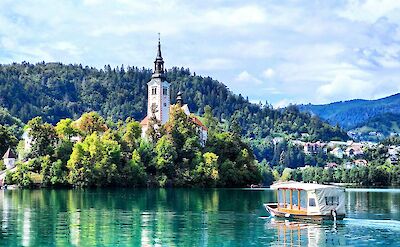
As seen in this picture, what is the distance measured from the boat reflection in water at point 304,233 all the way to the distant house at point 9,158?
89993mm

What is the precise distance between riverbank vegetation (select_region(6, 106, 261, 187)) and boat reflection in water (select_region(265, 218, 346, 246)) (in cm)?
7043

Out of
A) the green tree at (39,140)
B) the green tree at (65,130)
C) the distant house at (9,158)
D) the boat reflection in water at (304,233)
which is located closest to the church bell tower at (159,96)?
the green tree at (65,130)

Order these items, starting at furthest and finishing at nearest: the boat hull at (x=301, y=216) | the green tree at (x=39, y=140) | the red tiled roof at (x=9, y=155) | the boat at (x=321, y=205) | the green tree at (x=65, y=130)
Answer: the red tiled roof at (x=9, y=155) → the green tree at (x=65, y=130) → the green tree at (x=39, y=140) → the boat at (x=321, y=205) → the boat hull at (x=301, y=216)

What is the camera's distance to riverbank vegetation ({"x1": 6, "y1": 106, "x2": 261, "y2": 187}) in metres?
121

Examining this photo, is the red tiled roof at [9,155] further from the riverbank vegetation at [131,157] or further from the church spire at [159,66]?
the church spire at [159,66]

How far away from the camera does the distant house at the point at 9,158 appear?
134250 mm

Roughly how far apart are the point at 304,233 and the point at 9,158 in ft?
330

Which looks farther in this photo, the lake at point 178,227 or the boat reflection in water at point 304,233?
the lake at point 178,227

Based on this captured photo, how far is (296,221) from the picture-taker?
54750mm

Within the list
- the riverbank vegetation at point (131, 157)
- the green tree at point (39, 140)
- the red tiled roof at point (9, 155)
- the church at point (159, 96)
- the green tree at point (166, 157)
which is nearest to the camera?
the riverbank vegetation at point (131, 157)

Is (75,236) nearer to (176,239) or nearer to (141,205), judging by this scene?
(176,239)

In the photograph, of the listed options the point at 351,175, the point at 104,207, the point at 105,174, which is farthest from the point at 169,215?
the point at 351,175

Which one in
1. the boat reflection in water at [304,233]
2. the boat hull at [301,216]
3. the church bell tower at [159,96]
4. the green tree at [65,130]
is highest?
the church bell tower at [159,96]

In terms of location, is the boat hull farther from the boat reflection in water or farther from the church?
the church
